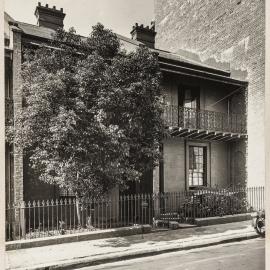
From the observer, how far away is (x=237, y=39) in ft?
54.5

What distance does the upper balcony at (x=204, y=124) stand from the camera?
49.3ft

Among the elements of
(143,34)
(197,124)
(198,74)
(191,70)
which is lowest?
(197,124)

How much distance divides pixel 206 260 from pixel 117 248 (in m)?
2.34

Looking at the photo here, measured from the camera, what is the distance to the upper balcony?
1504 cm

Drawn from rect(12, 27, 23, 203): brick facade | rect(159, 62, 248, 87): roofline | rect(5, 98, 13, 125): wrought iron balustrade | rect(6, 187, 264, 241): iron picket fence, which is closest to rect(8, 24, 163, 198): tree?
rect(12, 27, 23, 203): brick facade

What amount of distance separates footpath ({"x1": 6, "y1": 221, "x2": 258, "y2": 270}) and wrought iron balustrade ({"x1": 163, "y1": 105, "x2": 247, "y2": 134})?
517cm

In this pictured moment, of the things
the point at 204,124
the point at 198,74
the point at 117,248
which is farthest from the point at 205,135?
the point at 117,248

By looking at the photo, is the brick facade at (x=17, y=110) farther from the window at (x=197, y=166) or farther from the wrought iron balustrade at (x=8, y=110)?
the window at (x=197, y=166)

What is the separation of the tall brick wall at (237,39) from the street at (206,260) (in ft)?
23.1

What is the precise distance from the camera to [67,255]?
8461 millimetres

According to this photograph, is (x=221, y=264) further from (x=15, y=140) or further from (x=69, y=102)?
(x=15, y=140)

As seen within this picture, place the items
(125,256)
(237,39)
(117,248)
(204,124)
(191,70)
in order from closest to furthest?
(125,256) < (117,248) < (191,70) < (204,124) < (237,39)

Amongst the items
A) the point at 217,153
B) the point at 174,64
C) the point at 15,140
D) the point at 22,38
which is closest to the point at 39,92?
the point at 15,140

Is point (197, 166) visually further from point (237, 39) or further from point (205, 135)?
point (237, 39)
